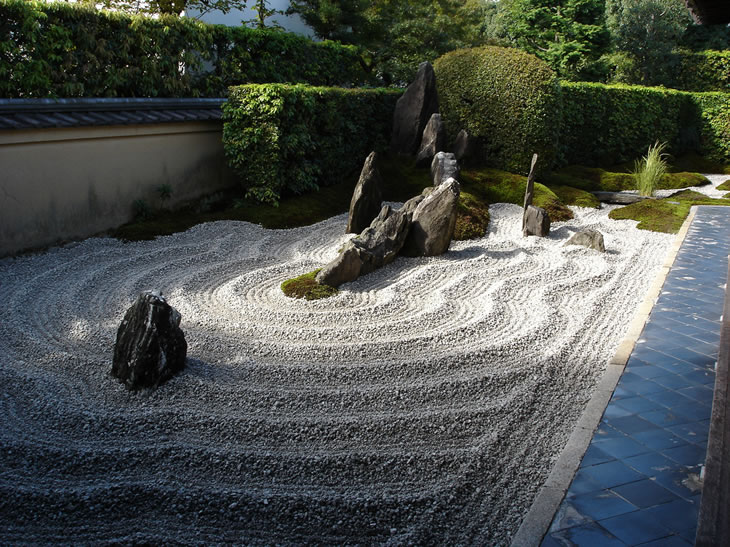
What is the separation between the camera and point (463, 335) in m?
5.77

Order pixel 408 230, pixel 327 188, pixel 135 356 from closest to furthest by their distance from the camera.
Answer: pixel 135 356 < pixel 408 230 < pixel 327 188

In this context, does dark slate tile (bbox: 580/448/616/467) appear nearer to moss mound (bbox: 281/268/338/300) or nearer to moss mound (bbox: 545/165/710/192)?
moss mound (bbox: 281/268/338/300)

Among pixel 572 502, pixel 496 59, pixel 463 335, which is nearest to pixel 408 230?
pixel 463 335

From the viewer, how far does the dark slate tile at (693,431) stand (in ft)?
12.6

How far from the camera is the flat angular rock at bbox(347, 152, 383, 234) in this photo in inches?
372

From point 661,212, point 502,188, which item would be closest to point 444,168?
point 502,188

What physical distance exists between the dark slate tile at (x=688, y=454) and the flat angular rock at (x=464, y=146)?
9652mm

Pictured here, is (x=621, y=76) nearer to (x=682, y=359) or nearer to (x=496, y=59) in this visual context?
(x=496, y=59)

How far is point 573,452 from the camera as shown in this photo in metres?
3.76

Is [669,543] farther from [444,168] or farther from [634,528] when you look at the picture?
[444,168]

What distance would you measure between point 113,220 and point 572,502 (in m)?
8.20

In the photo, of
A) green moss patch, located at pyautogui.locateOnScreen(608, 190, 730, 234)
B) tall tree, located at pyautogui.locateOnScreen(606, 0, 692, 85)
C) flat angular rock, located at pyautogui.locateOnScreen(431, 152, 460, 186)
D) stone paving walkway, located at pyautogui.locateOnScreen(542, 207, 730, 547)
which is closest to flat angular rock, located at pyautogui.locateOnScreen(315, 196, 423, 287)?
flat angular rock, located at pyautogui.locateOnScreen(431, 152, 460, 186)

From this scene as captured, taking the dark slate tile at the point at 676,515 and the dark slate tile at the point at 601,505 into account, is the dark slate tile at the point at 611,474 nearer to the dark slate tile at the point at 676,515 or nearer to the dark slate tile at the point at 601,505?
the dark slate tile at the point at 601,505

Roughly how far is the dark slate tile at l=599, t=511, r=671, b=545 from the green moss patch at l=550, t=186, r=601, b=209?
32.5 feet
